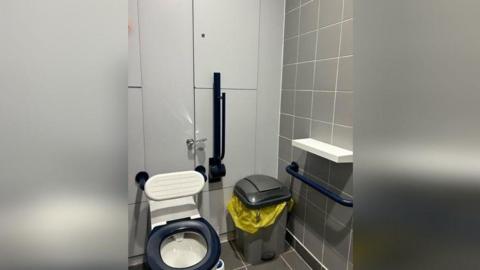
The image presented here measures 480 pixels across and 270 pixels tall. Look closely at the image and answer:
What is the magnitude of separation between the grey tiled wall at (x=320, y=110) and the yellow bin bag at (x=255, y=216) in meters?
0.24

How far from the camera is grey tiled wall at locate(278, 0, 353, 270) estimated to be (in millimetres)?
1264

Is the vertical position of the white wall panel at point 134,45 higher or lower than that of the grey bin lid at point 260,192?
higher

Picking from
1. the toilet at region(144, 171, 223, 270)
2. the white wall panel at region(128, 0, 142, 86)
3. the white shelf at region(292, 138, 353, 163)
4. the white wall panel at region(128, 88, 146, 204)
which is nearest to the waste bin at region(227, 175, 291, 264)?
the toilet at region(144, 171, 223, 270)

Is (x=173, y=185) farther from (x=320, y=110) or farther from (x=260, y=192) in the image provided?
(x=320, y=110)

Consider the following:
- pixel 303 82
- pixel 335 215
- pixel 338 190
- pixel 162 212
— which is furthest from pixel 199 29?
pixel 335 215

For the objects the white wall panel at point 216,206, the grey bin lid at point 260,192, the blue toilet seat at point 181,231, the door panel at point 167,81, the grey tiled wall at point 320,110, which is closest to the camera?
the blue toilet seat at point 181,231

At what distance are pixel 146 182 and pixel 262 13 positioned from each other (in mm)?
1409

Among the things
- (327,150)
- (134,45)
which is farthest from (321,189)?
(134,45)

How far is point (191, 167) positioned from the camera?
5.36 feet

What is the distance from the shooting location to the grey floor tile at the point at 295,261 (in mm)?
1624

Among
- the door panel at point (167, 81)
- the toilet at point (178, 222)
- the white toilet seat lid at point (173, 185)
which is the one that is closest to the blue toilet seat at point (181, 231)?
the toilet at point (178, 222)

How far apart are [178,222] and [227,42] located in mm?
1226

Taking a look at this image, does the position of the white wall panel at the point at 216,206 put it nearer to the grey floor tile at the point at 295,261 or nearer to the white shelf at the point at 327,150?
the grey floor tile at the point at 295,261

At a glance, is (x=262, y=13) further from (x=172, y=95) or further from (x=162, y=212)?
(x=162, y=212)
